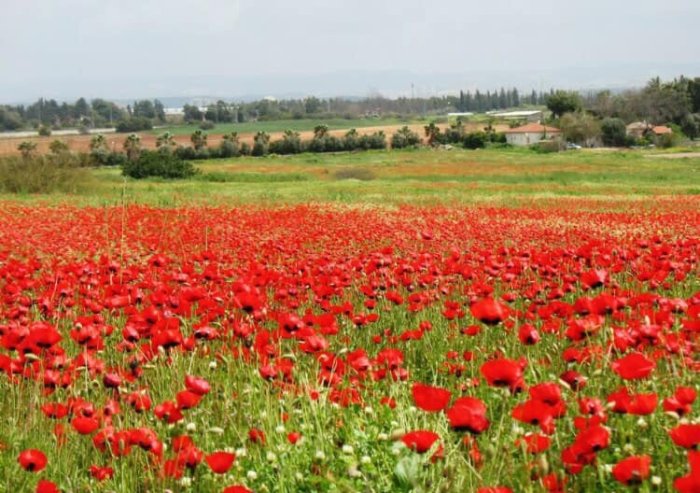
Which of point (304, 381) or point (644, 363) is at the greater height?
point (644, 363)

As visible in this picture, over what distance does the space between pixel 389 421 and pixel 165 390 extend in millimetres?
1590

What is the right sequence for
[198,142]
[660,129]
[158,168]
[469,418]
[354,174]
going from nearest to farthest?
[469,418] < [158,168] < [354,174] < [198,142] < [660,129]

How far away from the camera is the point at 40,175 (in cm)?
3769

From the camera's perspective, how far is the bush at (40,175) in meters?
37.5

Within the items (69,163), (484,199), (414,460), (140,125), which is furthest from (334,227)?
(140,125)

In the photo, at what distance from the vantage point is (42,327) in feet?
12.7

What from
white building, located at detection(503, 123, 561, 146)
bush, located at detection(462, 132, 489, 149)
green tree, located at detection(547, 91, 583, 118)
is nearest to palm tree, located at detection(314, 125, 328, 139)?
bush, located at detection(462, 132, 489, 149)

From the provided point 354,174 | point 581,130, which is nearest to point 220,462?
point 354,174

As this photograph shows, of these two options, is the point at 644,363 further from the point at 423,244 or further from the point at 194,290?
the point at 423,244

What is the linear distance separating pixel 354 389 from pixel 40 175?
120ft

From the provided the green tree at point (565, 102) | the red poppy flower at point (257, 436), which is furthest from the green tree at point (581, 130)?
the red poppy flower at point (257, 436)

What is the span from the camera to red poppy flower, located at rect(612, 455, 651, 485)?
7.37 ft

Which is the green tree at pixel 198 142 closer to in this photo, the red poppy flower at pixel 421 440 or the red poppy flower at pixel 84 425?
the red poppy flower at pixel 84 425

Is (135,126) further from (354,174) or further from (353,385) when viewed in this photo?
(353,385)
